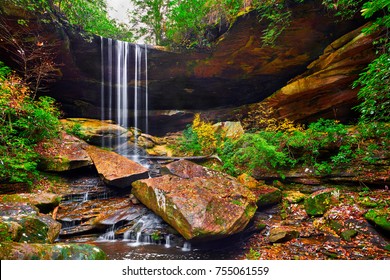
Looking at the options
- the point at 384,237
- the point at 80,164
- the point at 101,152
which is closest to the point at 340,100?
the point at 384,237

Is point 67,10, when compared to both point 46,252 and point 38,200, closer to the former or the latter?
point 38,200

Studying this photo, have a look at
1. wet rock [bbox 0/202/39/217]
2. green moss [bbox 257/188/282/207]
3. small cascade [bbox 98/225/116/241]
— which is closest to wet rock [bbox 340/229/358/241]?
green moss [bbox 257/188/282/207]

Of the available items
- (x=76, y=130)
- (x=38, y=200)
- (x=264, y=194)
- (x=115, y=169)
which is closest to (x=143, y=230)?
Result: (x=38, y=200)

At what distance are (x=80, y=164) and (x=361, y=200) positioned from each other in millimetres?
8517

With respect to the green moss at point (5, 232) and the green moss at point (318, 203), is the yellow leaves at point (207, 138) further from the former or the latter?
the green moss at point (5, 232)

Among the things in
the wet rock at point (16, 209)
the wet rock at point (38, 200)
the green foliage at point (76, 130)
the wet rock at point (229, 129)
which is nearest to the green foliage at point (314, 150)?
the wet rock at point (229, 129)

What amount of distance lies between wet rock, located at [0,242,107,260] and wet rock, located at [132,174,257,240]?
2065mm

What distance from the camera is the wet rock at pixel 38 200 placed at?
452cm

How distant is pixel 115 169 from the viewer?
23.2 feet

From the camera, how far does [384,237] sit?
Answer: 3.87 m

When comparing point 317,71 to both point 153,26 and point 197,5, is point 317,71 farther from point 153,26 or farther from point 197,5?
point 153,26

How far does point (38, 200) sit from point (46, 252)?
333 cm

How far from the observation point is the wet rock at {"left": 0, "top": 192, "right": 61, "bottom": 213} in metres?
4.52

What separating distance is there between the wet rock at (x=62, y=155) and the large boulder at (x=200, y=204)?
9.01ft
